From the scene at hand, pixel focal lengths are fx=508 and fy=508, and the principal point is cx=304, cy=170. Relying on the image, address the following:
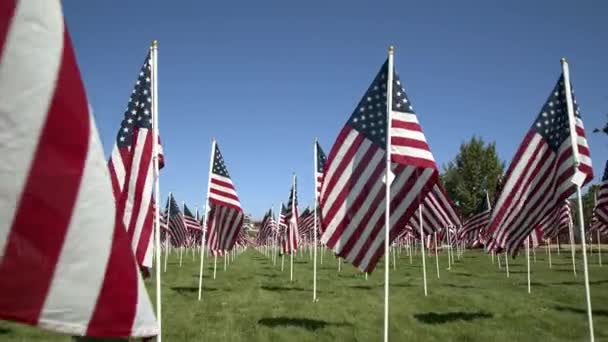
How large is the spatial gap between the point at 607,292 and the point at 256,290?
14014mm

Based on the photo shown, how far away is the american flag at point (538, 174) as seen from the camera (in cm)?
1016

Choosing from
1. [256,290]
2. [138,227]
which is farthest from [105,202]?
[256,290]

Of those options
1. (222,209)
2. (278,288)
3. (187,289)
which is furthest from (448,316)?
(187,289)

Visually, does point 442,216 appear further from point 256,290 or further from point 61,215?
point 61,215

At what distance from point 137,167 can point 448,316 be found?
998 centimetres

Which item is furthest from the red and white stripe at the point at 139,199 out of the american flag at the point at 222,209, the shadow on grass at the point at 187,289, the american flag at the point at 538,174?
the shadow on grass at the point at 187,289

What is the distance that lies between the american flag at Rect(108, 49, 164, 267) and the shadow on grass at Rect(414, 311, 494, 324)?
A: 827cm

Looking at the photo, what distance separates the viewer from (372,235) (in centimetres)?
992

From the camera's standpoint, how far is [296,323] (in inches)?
505

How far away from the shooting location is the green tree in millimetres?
89625

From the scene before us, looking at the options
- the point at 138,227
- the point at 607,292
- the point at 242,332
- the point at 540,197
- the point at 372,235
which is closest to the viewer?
the point at 138,227

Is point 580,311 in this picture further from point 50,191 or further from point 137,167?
point 50,191

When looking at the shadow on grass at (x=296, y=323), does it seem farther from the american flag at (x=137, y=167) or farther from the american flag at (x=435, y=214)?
the american flag at (x=435, y=214)

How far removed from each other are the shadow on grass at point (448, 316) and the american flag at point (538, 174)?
10.2ft
